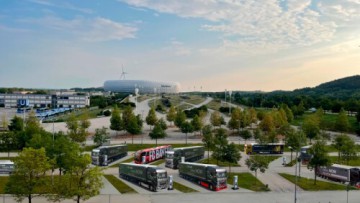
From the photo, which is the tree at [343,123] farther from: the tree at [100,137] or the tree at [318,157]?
the tree at [100,137]

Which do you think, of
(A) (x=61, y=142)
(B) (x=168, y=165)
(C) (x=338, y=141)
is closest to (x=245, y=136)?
(C) (x=338, y=141)

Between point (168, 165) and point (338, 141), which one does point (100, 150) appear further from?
point (338, 141)

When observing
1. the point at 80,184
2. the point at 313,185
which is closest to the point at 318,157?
the point at 313,185

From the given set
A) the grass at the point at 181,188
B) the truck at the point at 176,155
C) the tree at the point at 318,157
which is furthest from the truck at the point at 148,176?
the tree at the point at 318,157

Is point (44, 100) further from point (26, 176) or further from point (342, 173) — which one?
point (342, 173)

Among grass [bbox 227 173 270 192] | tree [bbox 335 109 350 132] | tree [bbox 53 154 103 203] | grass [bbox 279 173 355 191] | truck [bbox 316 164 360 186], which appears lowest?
grass [bbox 279 173 355 191]

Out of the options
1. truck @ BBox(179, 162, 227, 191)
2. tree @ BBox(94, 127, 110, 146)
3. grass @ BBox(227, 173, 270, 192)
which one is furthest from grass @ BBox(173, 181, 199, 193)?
tree @ BBox(94, 127, 110, 146)

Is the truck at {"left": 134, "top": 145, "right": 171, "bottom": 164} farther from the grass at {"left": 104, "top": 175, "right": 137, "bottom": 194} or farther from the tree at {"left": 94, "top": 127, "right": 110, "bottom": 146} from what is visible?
the tree at {"left": 94, "top": 127, "right": 110, "bottom": 146}
